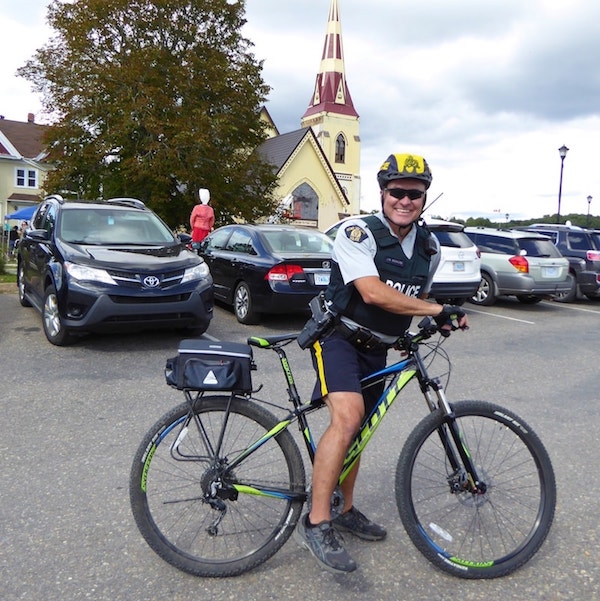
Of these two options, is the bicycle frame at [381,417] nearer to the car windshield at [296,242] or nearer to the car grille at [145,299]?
the car grille at [145,299]

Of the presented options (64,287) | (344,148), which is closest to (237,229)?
(64,287)

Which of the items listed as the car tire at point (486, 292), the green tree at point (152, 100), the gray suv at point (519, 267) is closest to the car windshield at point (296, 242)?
the gray suv at point (519, 267)

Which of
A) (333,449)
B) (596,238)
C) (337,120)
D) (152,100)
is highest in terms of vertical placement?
(337,120)

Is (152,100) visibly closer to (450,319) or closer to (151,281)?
(151,281)

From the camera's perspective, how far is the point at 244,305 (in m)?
9.06

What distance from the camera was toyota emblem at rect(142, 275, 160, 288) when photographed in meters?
6.87

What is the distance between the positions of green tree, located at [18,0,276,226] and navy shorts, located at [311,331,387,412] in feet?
77.0

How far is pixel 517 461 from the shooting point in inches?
114

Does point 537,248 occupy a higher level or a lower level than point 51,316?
higher

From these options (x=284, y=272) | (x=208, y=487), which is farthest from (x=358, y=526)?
(x=284, y=272)

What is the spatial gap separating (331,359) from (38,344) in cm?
553

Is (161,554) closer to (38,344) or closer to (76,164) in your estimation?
(38,344)

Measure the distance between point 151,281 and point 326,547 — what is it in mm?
4799

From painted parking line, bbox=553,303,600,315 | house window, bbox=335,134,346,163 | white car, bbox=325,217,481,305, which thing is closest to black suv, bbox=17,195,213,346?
white car, bbox=325,217,481,305
